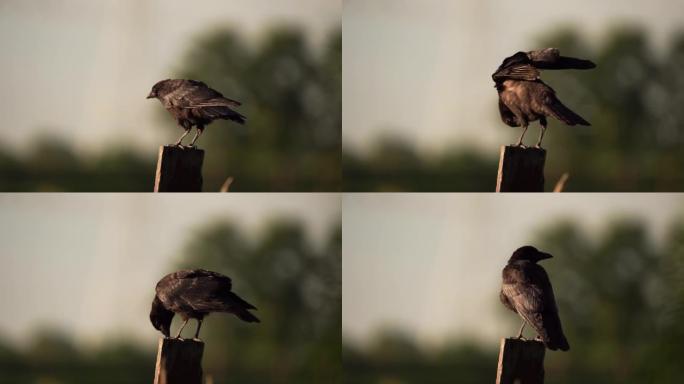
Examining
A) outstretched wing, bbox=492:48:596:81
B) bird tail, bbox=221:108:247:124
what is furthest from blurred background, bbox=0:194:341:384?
outstretched wing, bbox=492:48:596:81

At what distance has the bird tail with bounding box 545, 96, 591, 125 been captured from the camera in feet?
8.89

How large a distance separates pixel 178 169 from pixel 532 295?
3.28 feet

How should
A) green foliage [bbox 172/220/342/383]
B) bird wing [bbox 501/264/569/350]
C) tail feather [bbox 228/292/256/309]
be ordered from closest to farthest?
bird wing [bbox 501/264/569/350] → tail feather [bbox 228/292/256/309] → green foliage [bbox 172/220/342/383]

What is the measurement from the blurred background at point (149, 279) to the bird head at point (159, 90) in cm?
28

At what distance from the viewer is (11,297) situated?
2.79 metres

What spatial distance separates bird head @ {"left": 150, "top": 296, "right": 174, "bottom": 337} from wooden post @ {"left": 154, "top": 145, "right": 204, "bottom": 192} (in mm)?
306

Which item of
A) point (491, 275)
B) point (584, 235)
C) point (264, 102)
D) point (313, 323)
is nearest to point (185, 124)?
point (264, 102)

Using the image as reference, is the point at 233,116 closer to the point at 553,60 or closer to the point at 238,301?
the point at 238,301

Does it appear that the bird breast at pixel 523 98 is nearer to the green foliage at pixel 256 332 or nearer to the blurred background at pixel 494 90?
the blurred background at pixel 494 90

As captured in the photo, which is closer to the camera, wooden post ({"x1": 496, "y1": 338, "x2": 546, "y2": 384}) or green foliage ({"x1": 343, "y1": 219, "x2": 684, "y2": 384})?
wooden post ({"x1": 496, "y1": 338, "x2": 546, "y2": 384})

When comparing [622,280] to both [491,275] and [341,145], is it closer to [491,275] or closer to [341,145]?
[491,275]

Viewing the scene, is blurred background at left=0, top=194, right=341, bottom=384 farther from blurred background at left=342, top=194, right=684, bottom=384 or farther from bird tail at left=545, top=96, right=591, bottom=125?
bird tail at left=545, top=96, right=591, bottom=125

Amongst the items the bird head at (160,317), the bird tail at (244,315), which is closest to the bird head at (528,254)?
the bird tail at (244,315)

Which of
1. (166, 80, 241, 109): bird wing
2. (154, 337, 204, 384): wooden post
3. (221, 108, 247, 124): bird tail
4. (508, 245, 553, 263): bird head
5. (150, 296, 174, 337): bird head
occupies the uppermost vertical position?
(166, 80, 241, 109): bird wing
